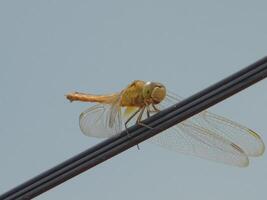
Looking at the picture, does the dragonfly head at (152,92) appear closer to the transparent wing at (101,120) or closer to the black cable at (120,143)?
the transparent wing at (101,120)

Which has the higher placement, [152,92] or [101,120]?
[152,92]

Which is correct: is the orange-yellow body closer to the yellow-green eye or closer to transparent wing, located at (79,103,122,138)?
the yellow-green eye

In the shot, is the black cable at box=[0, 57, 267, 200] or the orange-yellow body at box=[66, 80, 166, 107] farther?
the orange-yellow body at box=[66, 80, 166, 107]

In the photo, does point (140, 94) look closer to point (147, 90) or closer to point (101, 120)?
point (147, 90)

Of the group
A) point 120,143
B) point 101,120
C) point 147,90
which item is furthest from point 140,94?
point 120,143

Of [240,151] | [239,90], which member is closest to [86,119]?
[240,151]
